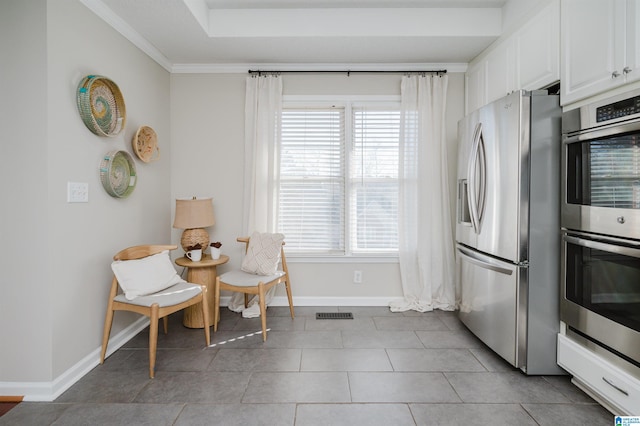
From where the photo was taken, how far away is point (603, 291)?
1786 mm

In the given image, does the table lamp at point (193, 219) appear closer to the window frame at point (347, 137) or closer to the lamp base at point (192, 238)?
the lamp base at point (192, 238)

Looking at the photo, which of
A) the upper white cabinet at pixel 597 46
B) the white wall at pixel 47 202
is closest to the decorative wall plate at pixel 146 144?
the white wall at pixel 47 202

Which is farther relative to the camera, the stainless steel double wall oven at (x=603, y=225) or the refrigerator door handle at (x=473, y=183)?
the refrigerator door handle at (x=473, y=183)

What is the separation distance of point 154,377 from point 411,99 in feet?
10.7

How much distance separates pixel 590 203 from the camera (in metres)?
1.85

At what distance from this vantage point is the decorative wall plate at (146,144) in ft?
9.27

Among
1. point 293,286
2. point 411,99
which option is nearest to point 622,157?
point 411,99

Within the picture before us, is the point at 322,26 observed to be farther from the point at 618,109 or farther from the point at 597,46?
the point at 618,109

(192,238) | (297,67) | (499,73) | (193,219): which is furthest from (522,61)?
(192,238)

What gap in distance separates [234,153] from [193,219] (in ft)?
2.95

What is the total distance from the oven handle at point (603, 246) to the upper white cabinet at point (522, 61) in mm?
1057

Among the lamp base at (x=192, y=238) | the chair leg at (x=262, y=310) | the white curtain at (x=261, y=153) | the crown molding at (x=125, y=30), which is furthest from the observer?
the white curtain at (x=261, y=153)

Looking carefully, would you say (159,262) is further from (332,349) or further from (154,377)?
(332,349)

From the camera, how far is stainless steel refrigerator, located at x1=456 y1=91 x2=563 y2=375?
212 cm
